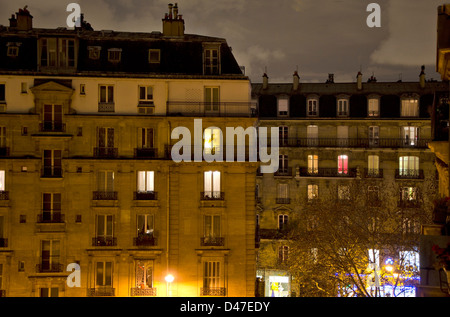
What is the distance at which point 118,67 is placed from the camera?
30141 millimetres

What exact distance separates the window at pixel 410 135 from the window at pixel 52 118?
31.2 metres

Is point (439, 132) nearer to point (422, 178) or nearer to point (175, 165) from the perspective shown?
point (175, 165)

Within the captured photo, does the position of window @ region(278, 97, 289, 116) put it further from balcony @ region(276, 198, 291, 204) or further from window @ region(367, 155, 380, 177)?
window @ region(367, 155, 380, 177)

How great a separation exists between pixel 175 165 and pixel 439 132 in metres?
14.4

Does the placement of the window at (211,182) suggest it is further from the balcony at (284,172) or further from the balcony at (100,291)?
the balcony at (284,172)

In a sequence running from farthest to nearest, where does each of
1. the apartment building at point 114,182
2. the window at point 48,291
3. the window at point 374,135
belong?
the window at point 374,135, the apartment building at point 114,182, the window at point 48,291

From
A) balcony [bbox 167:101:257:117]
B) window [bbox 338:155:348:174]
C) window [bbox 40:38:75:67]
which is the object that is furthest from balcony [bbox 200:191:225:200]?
window [bbox 338:155:348:174]

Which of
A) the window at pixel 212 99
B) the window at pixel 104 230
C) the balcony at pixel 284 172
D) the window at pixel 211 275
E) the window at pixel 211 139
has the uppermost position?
the window at pixel 212 99

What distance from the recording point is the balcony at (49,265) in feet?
93.4

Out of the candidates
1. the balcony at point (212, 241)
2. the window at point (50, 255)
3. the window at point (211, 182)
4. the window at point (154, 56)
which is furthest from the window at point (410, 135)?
the window at point (50, 255)

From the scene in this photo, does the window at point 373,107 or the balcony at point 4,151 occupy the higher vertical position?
the window at point 373,107

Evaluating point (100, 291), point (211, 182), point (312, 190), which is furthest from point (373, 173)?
point (100, 291)

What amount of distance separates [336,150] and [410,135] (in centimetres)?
671

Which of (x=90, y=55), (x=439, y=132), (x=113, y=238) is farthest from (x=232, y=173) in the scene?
(x=439, y=132)
